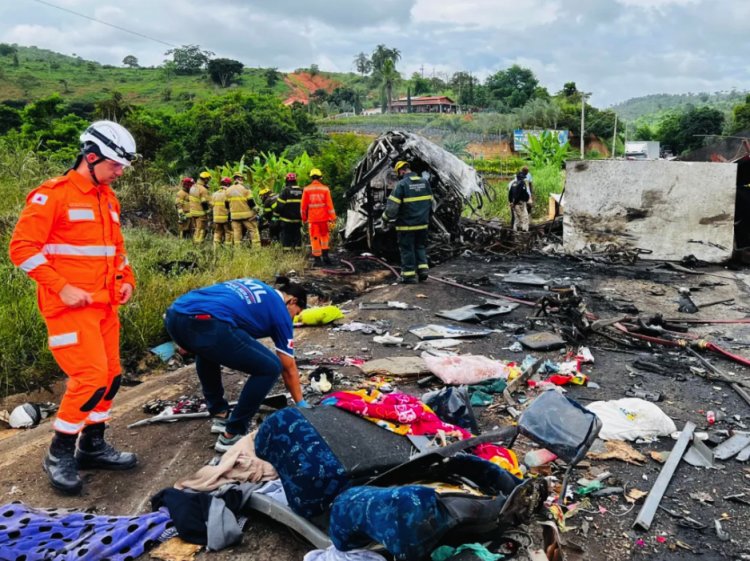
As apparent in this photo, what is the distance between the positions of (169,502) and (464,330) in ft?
13.1

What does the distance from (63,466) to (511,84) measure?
7226cm

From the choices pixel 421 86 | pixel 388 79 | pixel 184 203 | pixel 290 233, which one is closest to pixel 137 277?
pixel 290 233

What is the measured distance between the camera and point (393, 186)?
10.7 metres

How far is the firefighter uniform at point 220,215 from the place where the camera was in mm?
11320

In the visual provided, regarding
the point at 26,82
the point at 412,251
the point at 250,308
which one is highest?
the point at 26,82

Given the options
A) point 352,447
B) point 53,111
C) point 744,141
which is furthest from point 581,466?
point 53,111

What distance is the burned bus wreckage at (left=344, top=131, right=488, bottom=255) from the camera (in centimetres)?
1072

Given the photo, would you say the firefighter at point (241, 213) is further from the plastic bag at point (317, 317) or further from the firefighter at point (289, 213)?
the plastic bag at point (317, 317)

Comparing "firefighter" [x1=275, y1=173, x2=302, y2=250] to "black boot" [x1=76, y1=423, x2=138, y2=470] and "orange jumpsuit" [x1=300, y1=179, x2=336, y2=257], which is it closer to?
"orange jumpsuit" [x1=300, y1=179, x2=336, y2=257]

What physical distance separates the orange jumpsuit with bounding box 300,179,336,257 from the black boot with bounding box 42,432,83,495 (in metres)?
7.28

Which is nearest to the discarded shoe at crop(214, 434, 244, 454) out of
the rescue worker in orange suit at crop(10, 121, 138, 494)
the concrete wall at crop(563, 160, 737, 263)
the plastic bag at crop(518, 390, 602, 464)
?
the rescue worker in orange suit at crop(10, 121, 138, 494)

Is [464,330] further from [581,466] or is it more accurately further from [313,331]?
[581,466]

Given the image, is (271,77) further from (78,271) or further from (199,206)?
(78,271)

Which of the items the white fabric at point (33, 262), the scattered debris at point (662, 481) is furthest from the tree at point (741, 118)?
the white fabric at point (33, 262)
